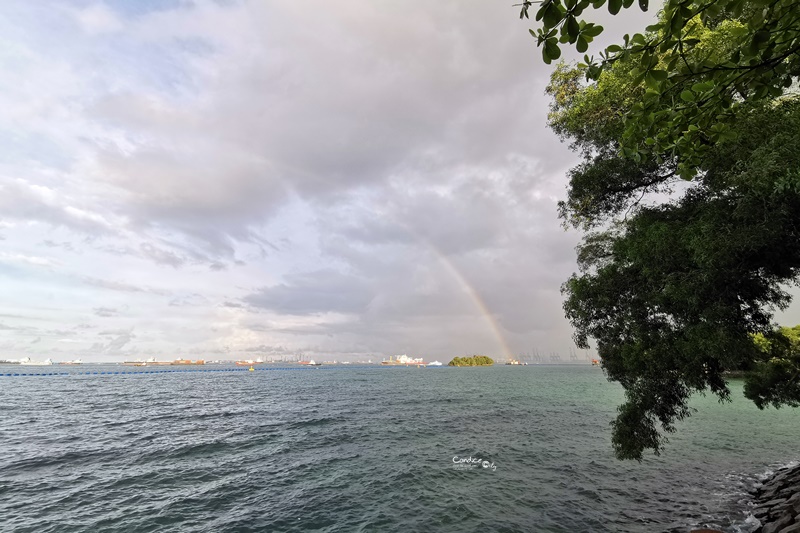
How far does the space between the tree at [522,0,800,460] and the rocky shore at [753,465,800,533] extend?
4.46 m

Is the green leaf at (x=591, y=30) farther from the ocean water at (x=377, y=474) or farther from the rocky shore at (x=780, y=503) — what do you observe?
the ocean water at (x=377, y=474)

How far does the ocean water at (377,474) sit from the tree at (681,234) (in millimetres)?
5643

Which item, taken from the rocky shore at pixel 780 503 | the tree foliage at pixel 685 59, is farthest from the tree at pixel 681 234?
the rocky shore at pixel 780 503

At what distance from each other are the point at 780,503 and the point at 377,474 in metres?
20.2

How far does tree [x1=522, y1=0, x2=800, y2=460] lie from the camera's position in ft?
32.1

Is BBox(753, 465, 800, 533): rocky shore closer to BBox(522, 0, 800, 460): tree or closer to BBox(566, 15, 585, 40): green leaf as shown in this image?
BBox(522, 0, 800, 460): tree

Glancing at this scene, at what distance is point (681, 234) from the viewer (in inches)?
529

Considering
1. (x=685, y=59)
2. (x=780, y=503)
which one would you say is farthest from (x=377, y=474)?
(x=685, y=59)

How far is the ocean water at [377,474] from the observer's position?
1638cm

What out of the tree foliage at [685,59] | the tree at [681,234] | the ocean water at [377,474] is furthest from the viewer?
the ocean water at [377,474]

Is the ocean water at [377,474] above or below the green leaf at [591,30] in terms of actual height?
A: below

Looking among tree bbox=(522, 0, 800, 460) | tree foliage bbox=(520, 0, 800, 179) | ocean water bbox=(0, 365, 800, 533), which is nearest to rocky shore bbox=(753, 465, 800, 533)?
ocean water bbox=(0, 365, 800, 533)

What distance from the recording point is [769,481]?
2047cm

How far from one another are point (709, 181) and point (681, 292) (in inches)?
184
